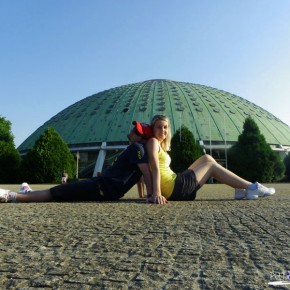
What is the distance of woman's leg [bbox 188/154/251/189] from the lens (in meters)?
4.93

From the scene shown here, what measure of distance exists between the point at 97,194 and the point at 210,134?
38.8m

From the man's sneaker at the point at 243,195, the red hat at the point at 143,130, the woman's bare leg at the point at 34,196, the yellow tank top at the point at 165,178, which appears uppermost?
the red hat at the point at 143,130

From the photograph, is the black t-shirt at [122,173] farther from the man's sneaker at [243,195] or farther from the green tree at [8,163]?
the green tree at [8,163]

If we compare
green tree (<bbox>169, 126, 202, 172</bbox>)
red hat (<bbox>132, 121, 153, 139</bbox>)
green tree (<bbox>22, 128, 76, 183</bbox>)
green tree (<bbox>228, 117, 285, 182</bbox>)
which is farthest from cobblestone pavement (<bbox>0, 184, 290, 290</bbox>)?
green tree (<bbox>169, 126, 202, 172</bbox>)

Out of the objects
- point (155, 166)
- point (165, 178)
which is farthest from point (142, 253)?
point (165, 178)

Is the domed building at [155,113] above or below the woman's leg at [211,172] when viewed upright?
above

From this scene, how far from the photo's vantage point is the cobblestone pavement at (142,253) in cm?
131

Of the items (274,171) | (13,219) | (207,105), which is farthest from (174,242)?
(207,105)

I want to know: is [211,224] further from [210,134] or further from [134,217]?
[210,134]

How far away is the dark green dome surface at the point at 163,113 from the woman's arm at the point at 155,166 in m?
37.9

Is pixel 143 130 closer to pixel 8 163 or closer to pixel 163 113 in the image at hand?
pixel 8 163

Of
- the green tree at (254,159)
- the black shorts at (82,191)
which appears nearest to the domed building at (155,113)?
the green tree at (254,159)

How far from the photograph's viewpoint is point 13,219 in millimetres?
3055

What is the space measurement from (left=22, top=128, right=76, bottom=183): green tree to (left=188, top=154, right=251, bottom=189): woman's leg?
25.1 m
